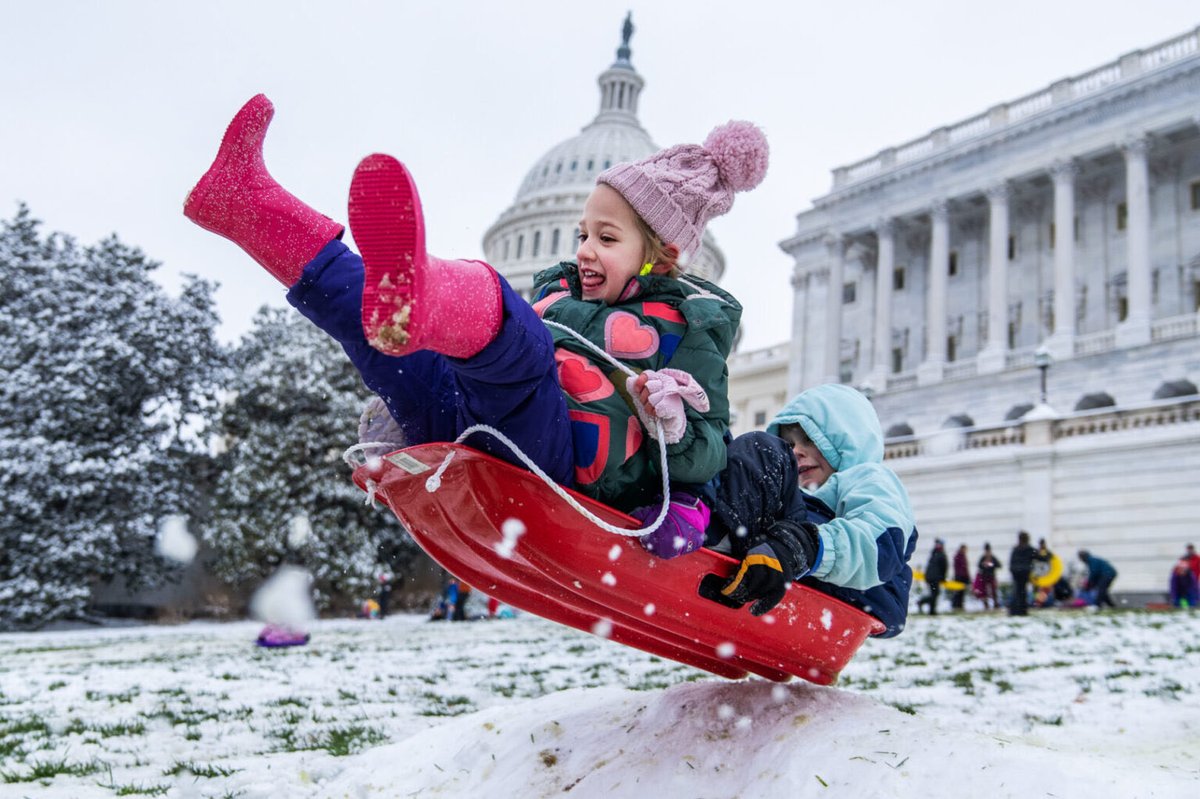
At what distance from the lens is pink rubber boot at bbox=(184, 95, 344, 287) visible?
7.95ft

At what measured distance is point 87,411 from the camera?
82.3 ft

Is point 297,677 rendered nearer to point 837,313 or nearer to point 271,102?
point 271,102

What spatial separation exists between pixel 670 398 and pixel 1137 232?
3945 centimetres

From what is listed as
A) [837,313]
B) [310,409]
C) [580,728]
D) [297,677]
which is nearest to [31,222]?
[310,409]

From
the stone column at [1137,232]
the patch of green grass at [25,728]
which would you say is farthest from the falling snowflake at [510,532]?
the stone column at [1137,232]

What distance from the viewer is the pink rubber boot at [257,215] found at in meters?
2.42

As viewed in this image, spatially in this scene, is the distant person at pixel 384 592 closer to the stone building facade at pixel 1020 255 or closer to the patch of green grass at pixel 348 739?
the stone building facade at pixel 1020 255

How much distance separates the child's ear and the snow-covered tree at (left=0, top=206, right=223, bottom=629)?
24097 mm

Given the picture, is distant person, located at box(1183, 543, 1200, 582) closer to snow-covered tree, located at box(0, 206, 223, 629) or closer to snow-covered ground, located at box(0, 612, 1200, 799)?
snow-covered ground, located at box(0, 612, 1200, 799)

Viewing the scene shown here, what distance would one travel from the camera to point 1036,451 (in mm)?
24625

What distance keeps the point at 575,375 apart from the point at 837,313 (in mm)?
44482

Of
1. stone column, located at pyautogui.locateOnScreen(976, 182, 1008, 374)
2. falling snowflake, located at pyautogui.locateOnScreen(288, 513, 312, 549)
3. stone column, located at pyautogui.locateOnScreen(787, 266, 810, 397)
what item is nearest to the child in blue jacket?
falling snowflake, located at pyautogui.locateOnScreen(288, 513, 312, 549)

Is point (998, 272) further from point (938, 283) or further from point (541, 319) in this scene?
point (541, 319)

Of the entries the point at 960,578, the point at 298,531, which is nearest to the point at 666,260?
the point at 960,578
